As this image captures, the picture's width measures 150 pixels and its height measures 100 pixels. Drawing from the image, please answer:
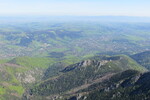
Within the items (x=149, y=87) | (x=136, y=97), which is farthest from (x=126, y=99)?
(x=149, y=87)

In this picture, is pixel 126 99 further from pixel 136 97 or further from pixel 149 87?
pixel 149 87

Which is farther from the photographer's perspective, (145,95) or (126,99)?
(126,99)

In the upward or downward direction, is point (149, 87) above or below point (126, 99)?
above

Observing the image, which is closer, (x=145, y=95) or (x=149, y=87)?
(x=145, y=95)
